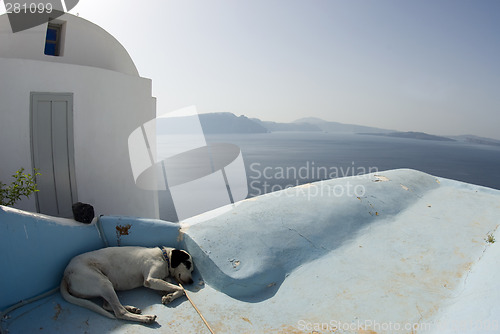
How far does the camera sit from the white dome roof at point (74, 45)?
5.38 metres

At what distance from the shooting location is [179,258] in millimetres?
3271

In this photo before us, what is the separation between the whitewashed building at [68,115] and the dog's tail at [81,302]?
2.99 metres

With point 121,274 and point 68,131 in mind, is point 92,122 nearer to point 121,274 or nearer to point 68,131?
point 68,131

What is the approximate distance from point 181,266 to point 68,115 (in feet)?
12.4

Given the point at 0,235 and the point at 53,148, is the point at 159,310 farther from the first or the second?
the point at 53,148

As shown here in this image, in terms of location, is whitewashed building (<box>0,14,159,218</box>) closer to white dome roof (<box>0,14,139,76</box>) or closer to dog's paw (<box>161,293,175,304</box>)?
white dome roof (<box>0,14,139,76</box>)

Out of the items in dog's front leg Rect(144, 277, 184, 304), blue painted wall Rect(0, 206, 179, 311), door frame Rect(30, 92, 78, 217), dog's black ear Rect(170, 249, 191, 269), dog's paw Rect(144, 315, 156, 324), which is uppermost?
door frame Rect(30, 92, 78, 217)

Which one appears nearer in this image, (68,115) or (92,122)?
(68,115)

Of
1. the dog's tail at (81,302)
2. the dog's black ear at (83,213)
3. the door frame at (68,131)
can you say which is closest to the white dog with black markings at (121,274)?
the dog's tail at (81,302)

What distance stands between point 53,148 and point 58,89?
1004 millimetres

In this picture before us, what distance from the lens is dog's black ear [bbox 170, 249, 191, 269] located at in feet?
10.7

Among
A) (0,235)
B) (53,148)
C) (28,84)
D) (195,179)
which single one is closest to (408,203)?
(0,235)

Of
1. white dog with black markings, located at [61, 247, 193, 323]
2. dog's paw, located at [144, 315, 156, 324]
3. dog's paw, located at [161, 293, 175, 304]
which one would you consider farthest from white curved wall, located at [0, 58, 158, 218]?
dog's paw, located at [144, 315, 156, 324]

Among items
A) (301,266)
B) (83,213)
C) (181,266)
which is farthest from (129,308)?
(301,266)
